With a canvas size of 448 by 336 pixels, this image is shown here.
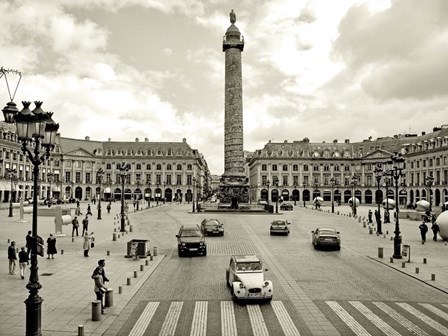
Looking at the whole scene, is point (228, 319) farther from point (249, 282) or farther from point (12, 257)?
point (12, 257)

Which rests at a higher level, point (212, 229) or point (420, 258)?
point (212, 229)

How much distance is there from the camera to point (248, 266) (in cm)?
1705

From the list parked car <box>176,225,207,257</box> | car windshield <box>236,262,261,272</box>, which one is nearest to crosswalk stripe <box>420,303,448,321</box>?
car windshield <box>236,262,261,272</box>

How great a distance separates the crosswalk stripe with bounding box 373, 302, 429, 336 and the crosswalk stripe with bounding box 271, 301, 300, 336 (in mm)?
3343

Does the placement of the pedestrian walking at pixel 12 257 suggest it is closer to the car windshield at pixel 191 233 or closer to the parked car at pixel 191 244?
the parked car at pixel 191 244

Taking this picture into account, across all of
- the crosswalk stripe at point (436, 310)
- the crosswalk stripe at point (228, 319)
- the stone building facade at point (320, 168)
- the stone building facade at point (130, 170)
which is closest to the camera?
the crosswalk stripe at point (228, 319)

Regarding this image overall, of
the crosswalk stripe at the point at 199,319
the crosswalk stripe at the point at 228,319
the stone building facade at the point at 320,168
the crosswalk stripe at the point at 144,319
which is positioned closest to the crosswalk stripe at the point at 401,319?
the crosswalk stripe at the point at 228,319

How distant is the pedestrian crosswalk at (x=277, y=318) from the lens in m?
12.9

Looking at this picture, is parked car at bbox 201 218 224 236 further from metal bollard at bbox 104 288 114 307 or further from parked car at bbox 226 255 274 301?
metal bollard at bbox 104 288 114 307

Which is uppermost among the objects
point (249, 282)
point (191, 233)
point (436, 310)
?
point (191, 233)

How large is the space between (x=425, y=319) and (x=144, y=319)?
8.80 metres

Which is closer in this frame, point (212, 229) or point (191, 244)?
point (191, 244)

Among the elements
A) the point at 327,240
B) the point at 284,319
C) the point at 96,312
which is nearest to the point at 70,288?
the point at 96,312

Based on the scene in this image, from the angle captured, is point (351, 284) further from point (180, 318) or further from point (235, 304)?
point (180, 318)
